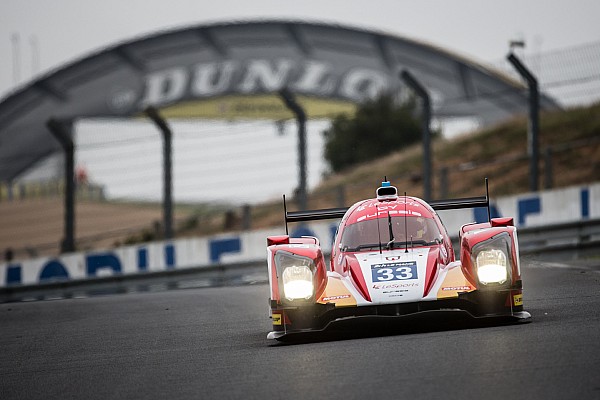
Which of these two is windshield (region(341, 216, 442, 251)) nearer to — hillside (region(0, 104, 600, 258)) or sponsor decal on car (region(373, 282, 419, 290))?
sponsor decal on car (region(373, 282, 419, 290))

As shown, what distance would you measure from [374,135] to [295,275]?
131 feet

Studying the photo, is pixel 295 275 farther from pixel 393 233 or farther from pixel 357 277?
pixel 393 233

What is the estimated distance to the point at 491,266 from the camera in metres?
9.05

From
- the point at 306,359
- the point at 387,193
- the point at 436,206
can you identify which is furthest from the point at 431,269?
the point at 436,206

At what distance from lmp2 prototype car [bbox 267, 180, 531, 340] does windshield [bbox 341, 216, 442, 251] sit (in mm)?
135

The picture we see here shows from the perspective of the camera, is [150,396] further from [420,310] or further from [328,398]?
[420,310]

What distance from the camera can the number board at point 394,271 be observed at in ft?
29.1

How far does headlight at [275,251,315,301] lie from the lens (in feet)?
30.0

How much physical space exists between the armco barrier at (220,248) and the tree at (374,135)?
90.7 ft

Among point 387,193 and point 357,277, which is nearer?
point 357,277

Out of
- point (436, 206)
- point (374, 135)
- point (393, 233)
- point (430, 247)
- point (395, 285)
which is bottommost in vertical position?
point (395, 285)

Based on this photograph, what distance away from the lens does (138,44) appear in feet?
188

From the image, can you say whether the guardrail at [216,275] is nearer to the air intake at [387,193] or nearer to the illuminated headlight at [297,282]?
the air intake at [387,193]

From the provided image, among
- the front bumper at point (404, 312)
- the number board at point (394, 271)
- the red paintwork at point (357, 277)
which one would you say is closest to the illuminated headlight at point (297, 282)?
the front bumper at point (404, 312)
